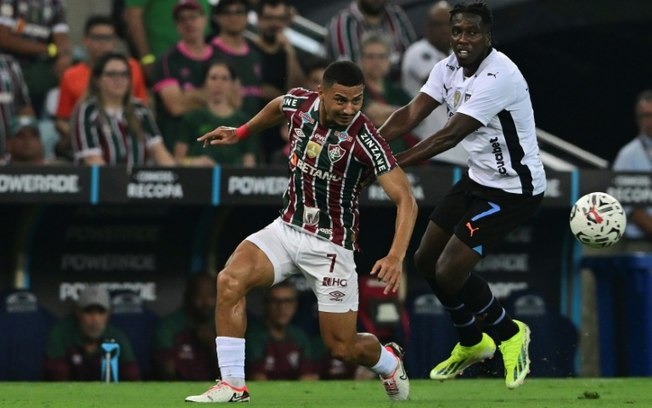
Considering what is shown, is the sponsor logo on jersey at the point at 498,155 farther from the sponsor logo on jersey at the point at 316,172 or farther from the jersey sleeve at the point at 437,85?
the sponsor logo on jersey at the point at 316,172

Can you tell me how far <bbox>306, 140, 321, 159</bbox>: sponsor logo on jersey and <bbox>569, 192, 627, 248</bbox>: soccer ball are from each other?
2115 mm

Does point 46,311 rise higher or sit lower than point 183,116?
lower

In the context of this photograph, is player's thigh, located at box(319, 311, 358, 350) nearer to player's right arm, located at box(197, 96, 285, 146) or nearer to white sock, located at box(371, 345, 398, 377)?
white sock, located at box(371, 345, 398, 377)

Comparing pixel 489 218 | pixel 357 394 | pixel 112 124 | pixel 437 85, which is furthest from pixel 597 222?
pixel 112 124

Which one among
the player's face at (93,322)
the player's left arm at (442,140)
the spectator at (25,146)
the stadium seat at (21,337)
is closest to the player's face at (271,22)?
the spectator at (25,146)

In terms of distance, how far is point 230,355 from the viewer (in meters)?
9.32

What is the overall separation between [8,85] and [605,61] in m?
7.81

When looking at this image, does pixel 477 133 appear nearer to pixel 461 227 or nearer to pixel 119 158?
pixel 461 227

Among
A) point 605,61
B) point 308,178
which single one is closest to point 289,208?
point 308,178

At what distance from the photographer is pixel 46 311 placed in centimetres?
1404

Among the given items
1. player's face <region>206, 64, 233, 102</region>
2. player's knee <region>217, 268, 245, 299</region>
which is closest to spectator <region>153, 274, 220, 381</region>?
player's face <region>206, 64, 233, 102</region>

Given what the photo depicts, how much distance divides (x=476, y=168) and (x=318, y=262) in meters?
1.42

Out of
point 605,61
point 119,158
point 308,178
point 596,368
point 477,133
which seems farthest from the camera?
point 605,61

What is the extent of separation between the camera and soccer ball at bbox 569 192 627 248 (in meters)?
10.6
